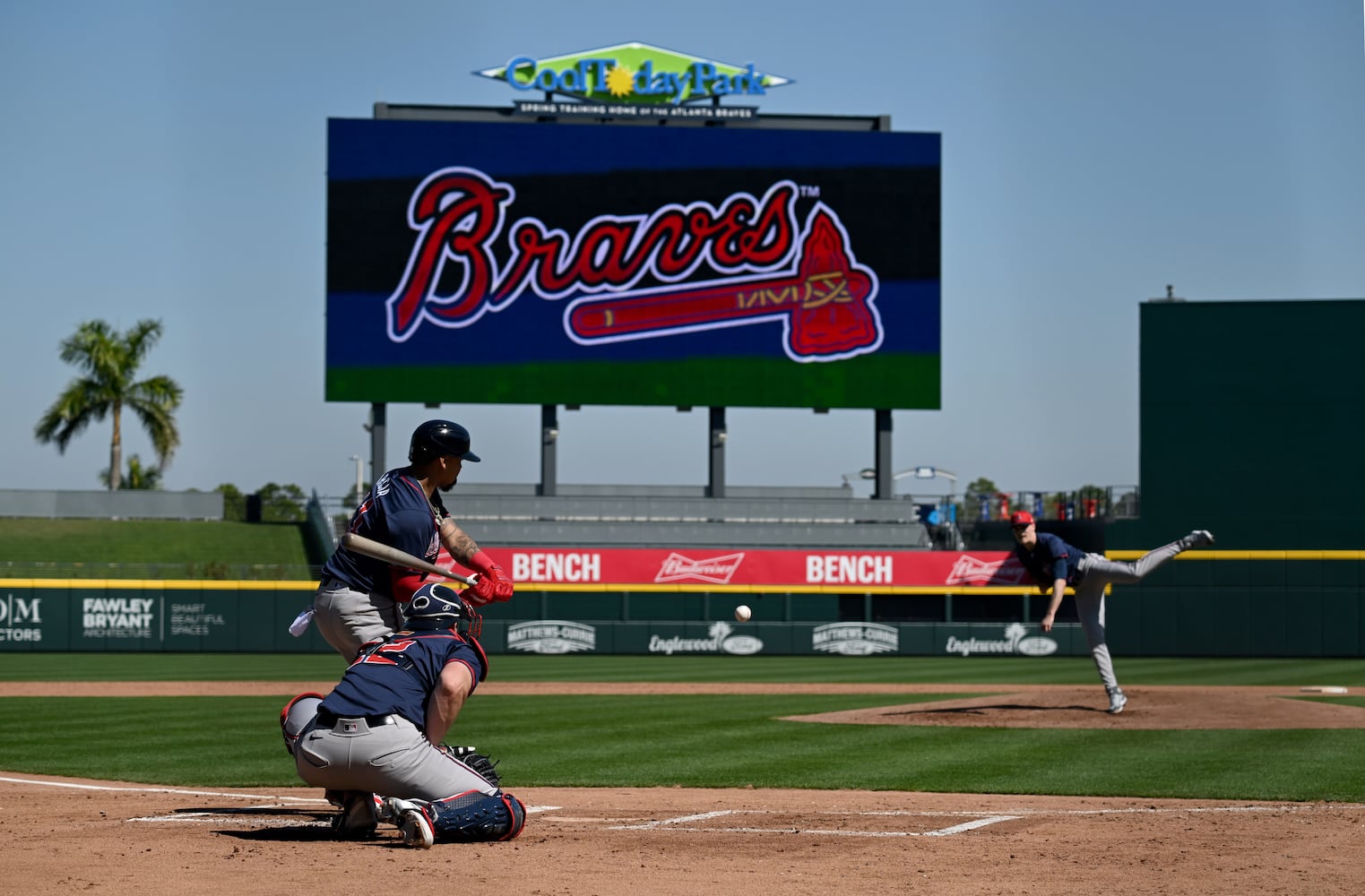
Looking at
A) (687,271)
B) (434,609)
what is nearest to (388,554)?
(434,609)

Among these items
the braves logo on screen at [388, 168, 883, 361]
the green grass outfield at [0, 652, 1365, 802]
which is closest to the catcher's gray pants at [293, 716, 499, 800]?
the green grass outfield at [0, 652, 1365, 802]

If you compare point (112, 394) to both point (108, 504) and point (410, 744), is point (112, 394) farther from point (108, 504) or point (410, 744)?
point (410, 744)

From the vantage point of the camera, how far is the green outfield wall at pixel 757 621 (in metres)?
32.5

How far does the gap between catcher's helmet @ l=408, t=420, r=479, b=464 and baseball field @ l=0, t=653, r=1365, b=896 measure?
1.70m

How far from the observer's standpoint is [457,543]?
7.03 m

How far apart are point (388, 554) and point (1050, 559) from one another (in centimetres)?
798

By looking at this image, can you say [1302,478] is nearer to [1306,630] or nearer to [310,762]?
[1306,630]

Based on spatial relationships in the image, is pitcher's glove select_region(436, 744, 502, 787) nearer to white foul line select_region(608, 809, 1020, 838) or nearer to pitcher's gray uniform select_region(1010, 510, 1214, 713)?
white foul line select_region(608, 809, 1020, 838)

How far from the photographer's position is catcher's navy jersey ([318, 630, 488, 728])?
640cm

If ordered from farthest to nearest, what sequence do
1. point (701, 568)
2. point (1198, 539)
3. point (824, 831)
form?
point (701, 568), point (1198, 539), point (824, 831)

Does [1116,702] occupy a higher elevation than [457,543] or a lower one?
lower

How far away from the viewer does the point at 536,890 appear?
5.41 metres

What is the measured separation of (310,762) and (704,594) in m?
28.5

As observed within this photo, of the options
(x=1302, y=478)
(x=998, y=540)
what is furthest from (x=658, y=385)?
(x=1302, y=478)
